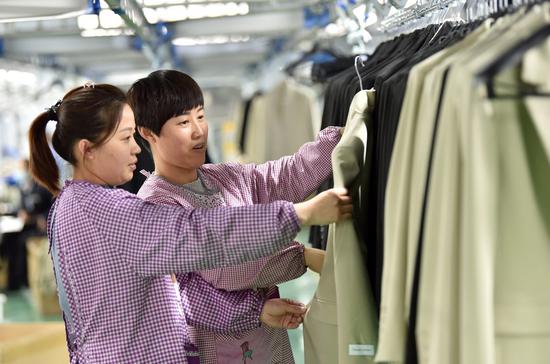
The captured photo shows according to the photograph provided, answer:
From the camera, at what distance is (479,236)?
1.34m

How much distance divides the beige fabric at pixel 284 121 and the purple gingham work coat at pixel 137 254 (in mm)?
3395

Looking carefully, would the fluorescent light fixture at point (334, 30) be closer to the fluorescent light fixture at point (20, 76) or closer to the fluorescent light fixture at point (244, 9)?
the fluorescent light fixture at point (244, 9)

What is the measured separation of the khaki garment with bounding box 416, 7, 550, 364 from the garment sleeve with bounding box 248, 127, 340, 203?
82 centimetres

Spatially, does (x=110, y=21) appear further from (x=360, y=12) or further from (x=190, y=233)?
(x=190, y=233)

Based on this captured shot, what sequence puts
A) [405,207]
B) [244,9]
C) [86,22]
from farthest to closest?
[244,9] < [86,22] < [405,207]

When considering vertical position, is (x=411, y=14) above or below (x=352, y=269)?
above

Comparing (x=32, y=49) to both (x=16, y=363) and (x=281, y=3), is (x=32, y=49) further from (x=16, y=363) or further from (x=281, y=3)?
(x=16, y=363)

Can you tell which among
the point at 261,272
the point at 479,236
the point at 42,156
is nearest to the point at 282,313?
the point at 261,272

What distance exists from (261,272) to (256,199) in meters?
0.33

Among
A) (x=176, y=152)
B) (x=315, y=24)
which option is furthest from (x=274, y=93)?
(x=176, y=152)

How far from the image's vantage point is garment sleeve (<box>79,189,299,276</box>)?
1748 millimetres

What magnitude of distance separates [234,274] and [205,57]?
18.4 ft

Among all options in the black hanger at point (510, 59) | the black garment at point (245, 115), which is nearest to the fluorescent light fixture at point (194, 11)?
the black garment at point (245, 115)

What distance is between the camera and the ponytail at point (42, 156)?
212cm
